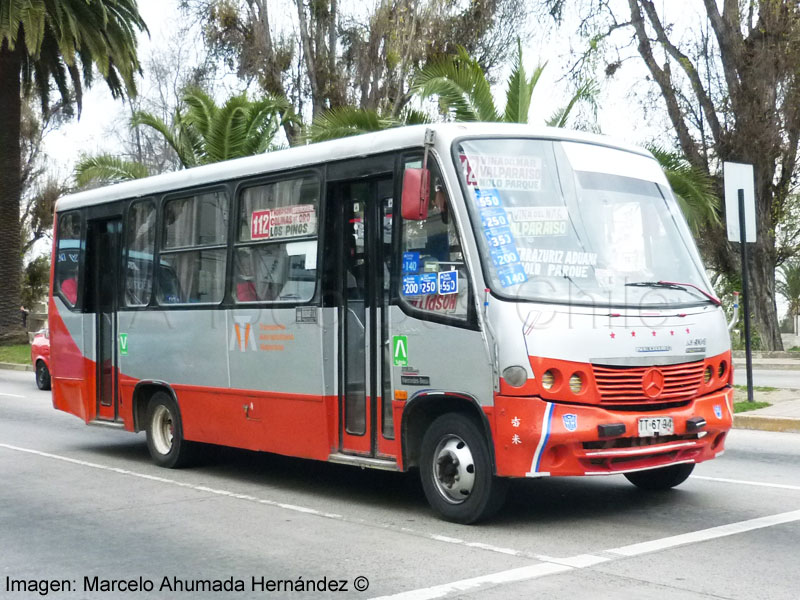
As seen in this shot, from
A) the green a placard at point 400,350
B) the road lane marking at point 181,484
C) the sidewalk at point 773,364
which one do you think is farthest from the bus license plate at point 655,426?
the sidewalk at point 773,364

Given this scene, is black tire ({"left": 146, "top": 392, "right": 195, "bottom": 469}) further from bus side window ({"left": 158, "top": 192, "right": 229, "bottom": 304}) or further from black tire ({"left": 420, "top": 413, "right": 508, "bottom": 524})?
black tire ({"left": 420, "top": 413, "right": 508, "bottom": 524})

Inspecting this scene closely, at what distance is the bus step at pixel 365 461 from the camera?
777 cm

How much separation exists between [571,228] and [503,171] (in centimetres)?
63

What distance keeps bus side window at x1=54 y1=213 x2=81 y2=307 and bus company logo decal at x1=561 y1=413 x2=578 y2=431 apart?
7.10 m

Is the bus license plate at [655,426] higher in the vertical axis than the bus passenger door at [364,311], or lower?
lower

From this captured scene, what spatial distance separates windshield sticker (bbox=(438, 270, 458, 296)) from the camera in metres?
7.23

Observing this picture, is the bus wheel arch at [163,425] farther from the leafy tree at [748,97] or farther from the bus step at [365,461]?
the leafy tree at [748,97]

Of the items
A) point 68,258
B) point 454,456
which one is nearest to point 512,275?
point 454,456

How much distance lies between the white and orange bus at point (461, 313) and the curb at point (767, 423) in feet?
15.2

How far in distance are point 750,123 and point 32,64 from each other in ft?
62.8

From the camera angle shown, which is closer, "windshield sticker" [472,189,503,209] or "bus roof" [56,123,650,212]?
"windshield sticker" [472,189,503,209]

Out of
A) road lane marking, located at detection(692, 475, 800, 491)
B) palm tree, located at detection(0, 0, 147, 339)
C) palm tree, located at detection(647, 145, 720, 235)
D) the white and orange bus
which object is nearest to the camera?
the white and orange bus

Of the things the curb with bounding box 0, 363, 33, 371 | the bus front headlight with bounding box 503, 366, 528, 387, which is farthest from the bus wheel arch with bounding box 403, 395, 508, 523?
the curb with bounding box 0, 363, 33, 371

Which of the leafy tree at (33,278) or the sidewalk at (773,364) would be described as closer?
the sidewalk at (773,364)
